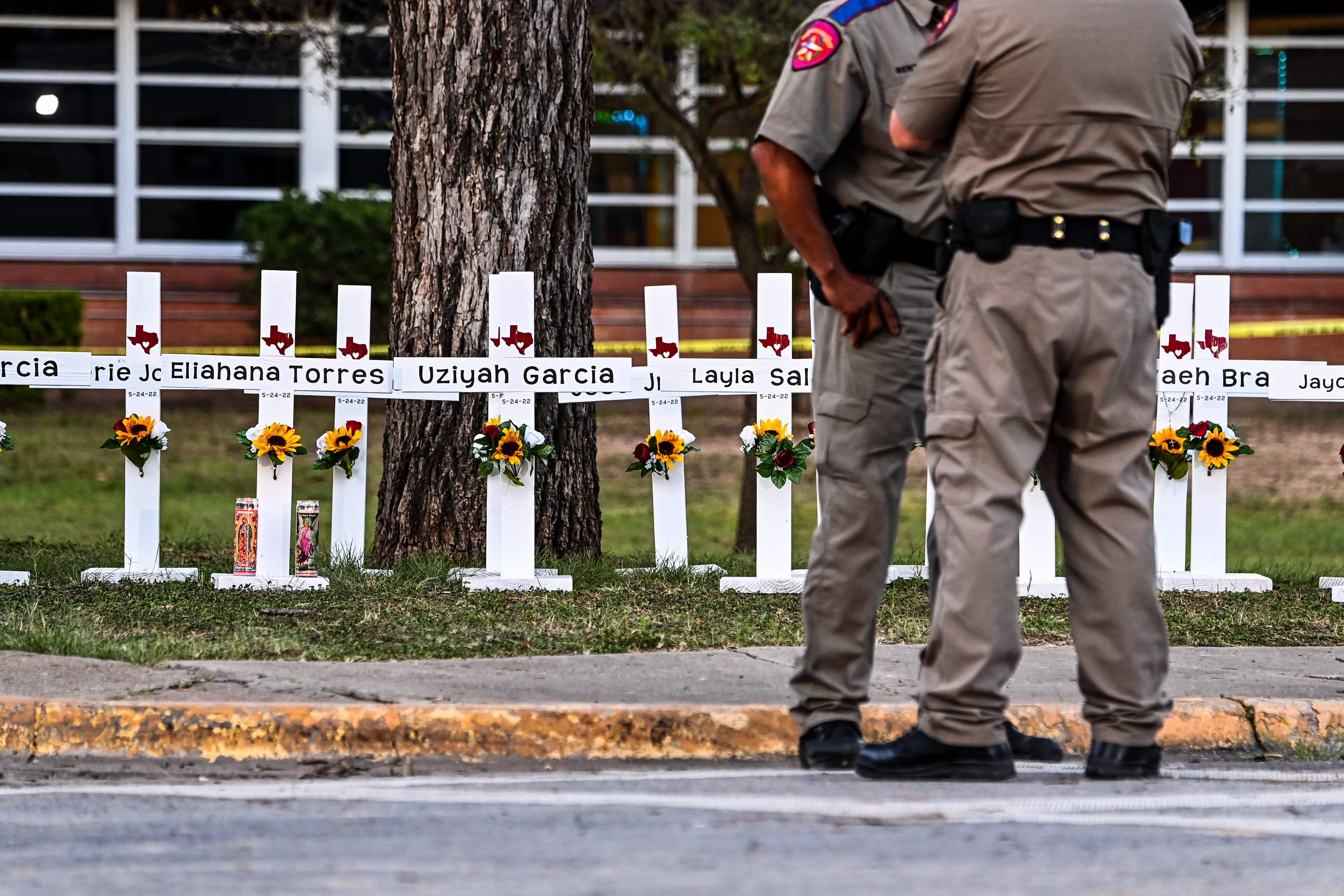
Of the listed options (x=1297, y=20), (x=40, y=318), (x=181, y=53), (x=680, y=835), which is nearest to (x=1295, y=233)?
(x=1297, y=20)

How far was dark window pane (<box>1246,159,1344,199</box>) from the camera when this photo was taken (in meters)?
21.7

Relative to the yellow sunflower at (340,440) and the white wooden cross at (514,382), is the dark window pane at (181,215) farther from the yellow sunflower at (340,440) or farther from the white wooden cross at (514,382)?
the white wooden cross at (514,382)

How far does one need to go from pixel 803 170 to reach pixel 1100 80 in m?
0.73

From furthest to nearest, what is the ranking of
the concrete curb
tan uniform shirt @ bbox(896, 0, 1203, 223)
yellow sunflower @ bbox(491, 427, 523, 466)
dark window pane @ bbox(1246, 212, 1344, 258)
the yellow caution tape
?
1. dark window pane @ bbox(1246, 212, 1344, 258)
2. the yellow caution tape
3. yellow sunflower @ bbox(491, 427, 523, 466)
4. the concrete curb
5. tan uniform shirt @ bbox(896, 0, 1203, 223)

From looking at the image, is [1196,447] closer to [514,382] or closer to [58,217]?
[514,382]

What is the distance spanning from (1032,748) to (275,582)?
11.1 ft

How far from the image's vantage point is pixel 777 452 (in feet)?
22.2

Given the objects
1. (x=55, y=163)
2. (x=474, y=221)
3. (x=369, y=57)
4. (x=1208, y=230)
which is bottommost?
(x=474, y=221)

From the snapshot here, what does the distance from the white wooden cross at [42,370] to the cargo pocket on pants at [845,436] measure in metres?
3.68

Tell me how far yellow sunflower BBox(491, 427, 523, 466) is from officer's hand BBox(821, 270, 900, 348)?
8.47 feet

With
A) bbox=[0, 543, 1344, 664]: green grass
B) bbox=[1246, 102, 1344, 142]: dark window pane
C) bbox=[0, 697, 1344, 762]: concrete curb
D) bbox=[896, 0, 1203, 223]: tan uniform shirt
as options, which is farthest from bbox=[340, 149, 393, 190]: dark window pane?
bbox=[896, 0, 1203, 223]: tan uniform shirt

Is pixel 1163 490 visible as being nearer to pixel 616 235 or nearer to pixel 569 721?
pixel 569 721

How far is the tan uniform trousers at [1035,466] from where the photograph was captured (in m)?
3.95

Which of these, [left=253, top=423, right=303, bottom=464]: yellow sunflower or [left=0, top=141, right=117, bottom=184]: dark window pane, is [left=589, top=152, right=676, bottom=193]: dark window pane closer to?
[left=0, top=141, right=117, bottom=184]: dark window pane
